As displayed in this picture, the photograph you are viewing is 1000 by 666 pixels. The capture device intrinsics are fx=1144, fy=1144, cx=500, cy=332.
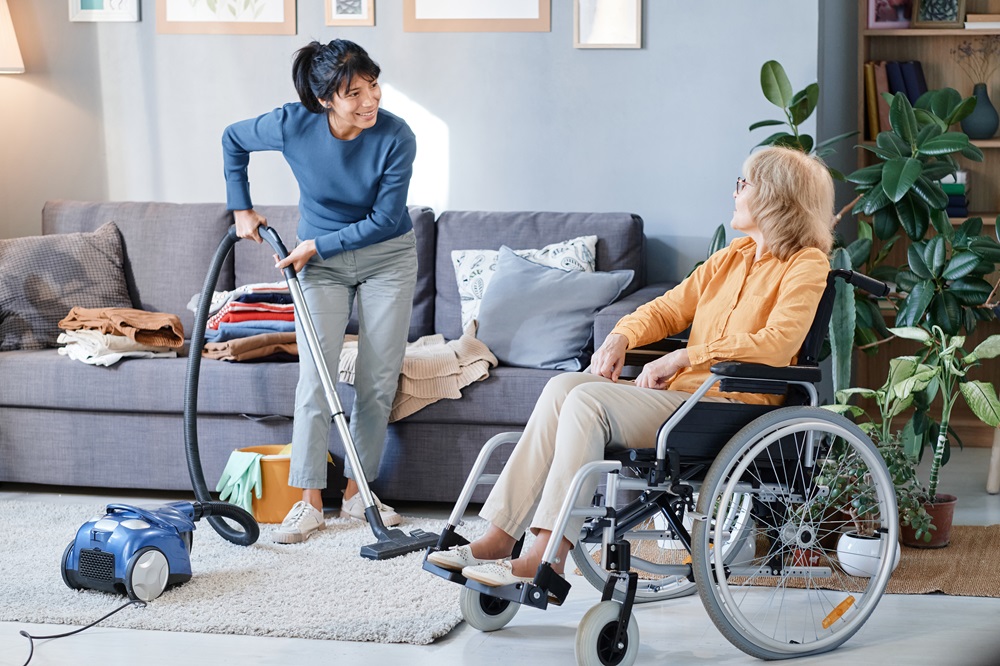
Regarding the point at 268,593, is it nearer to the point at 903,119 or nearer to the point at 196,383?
the point at 196,383

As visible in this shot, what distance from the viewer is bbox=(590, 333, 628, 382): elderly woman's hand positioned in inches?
92.7

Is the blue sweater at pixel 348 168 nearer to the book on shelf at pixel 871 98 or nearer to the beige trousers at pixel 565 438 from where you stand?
the beige trousers at pixel 565 438

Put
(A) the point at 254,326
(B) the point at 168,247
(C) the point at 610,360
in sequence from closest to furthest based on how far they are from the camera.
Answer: (C) the point at 610,360 → (A) the point at 254,326 → (B) the point at 168,247

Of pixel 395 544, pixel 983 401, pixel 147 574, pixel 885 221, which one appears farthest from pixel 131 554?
pixel 885 221

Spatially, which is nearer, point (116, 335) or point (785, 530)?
point (785, 530)

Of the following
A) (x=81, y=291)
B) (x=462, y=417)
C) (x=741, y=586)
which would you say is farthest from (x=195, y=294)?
(x=741, y=586)

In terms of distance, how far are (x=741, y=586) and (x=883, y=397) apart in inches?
26.4

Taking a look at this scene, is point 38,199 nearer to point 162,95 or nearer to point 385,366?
point 162,95

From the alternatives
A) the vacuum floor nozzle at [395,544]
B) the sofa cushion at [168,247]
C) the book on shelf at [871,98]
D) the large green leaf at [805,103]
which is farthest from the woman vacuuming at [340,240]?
A: the book on shelf at [871,98]

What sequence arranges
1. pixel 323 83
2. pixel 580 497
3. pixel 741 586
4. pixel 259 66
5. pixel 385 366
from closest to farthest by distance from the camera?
1. pixel 580 497
2. pixel 741 586
3. pixel 323 83
4. pixel 385 366
5. pixel 259 66

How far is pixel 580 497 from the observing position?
202cm

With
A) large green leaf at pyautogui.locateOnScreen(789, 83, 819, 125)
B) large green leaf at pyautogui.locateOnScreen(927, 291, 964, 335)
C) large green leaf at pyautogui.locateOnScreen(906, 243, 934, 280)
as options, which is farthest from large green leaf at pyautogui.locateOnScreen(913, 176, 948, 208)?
large green leaf at pyautogui.locateOnScreen(789, 83, 819, 125)

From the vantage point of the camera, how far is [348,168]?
117 inches

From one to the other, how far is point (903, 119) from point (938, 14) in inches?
50.8
